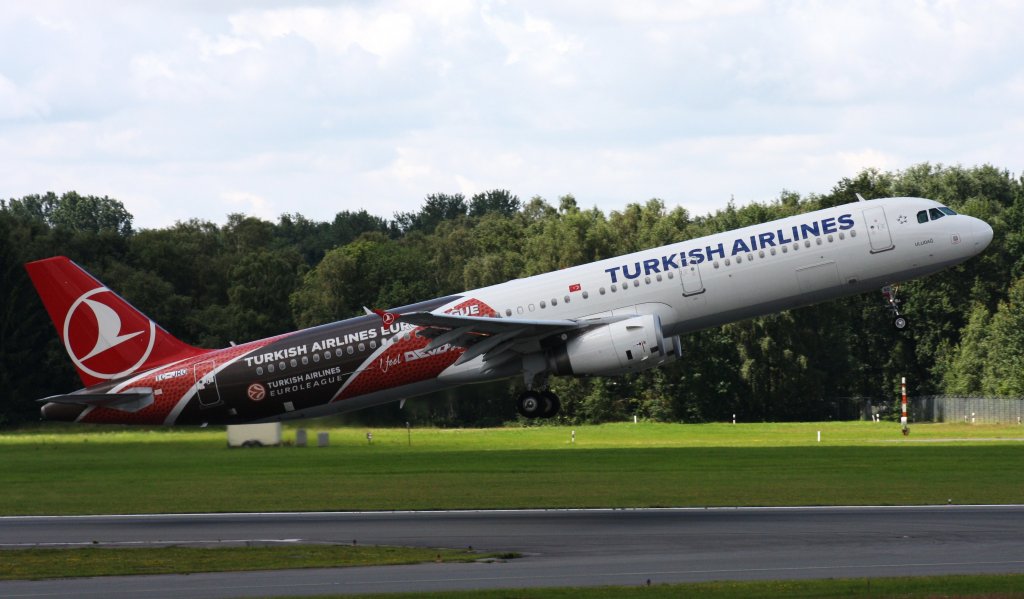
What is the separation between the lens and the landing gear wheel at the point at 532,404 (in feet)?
149

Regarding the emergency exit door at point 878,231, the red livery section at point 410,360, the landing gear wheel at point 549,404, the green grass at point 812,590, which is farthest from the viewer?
the red livery section at point 410,360

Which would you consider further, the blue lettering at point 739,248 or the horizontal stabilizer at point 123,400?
the horizontal stabilizer at point 123,400

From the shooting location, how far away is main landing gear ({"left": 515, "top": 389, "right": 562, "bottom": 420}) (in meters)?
45.4

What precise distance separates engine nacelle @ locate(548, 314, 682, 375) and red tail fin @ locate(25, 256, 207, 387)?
14443mm

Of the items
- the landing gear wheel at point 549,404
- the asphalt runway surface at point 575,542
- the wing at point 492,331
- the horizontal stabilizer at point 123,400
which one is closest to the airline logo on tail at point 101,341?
the horizontal stabilizer at point 123,400

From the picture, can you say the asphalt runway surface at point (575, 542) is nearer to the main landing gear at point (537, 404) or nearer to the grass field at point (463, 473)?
the grass field at point (463, 473)

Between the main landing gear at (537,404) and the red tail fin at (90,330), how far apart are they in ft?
41.4

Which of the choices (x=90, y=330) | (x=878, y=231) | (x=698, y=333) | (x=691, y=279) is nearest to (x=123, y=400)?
(x=90, y=330)

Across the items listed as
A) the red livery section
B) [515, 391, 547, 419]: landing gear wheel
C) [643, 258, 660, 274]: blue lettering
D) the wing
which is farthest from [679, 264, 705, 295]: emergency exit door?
the red livery section

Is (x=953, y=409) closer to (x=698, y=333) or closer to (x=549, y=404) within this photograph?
(x=698, y=333)

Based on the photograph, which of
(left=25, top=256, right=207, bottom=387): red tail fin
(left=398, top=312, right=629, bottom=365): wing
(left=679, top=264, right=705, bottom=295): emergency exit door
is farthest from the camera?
(left=25, top=256, right=207, bottom=387): red tail fin

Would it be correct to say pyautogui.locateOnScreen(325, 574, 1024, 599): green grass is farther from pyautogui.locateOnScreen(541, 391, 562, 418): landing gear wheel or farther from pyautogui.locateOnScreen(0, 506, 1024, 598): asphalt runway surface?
pyautogui.locateOnScreen(541, 391, 562, 418): landing gear wheel

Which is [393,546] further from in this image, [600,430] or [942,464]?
[600,430]

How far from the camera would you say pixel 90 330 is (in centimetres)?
4853
